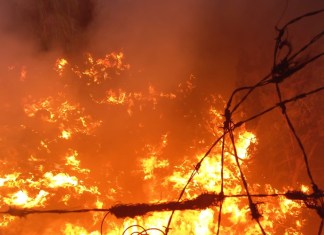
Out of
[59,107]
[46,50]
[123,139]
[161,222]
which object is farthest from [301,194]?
[46,50]

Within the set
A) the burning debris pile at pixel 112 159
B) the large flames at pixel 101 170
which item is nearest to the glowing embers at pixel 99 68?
the burning debris pile at pixel 112 159

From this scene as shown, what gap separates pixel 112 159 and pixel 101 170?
Result: 0.76 metres

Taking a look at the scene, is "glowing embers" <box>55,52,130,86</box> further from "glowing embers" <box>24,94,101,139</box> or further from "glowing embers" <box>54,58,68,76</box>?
"glowing embers" <box>24,94,101,139</box>

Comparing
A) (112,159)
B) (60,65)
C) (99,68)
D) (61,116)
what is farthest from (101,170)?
(60,65)

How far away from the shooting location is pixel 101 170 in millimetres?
17344

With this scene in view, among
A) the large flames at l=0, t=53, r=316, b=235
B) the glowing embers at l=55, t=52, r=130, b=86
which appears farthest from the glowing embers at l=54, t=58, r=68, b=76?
the glowing embers at l=55, t=52, r=130, b=86

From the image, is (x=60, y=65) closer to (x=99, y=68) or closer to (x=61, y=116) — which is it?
(x=99, y=68)

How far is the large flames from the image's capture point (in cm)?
1644

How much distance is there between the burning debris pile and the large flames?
0.05m

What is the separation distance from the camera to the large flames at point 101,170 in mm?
16438

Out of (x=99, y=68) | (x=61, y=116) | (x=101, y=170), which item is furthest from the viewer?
(x=99, y=68)

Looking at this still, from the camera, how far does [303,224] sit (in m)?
16.2

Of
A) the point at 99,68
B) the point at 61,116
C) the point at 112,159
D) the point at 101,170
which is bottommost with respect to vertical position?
the point at 101,170

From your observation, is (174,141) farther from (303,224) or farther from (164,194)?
(303,224)
